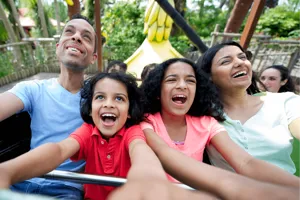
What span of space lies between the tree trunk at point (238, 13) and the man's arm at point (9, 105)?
12.2 ft

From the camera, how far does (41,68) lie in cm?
640

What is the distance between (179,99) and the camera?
106 cm

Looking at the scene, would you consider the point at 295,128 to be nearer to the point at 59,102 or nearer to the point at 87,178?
the point at 87,178

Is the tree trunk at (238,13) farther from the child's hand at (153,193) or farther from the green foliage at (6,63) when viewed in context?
the green foliage at (6,63)

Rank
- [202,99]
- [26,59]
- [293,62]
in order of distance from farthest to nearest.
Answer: [26,59] → [293,62] → [202,99]

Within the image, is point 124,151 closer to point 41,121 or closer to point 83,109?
point 83,109

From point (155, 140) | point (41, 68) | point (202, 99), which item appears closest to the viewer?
point (155, 140)

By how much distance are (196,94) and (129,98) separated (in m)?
0.32

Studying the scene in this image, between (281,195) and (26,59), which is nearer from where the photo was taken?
(281,195)

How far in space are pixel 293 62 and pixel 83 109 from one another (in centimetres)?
500

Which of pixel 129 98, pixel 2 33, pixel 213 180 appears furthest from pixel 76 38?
pixel 2 33

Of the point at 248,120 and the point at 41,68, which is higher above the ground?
the point at 248,120

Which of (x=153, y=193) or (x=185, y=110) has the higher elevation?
(x=153, y=193)

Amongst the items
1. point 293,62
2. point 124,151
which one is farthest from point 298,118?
point 293,62
